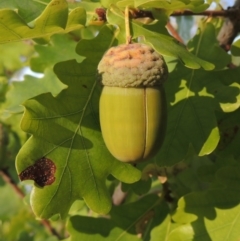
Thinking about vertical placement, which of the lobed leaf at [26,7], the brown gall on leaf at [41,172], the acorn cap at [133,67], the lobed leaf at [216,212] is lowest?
the lobed leaf at [216,212]

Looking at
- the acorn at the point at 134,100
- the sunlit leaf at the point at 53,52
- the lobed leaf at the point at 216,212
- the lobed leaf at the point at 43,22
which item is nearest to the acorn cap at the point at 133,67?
the acorn at the point at 134,100

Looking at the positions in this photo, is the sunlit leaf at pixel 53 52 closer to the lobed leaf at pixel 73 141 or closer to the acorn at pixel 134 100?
the lobed leaf at pixel 73 141

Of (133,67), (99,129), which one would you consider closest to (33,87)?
(99,129)

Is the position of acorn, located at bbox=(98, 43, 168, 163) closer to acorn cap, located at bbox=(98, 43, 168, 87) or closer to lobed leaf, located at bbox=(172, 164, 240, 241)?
acorn cap, located at bbox=(98, 43, 168, 87)

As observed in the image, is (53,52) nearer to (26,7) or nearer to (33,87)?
(33,87)

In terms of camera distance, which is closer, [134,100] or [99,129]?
[134,100]

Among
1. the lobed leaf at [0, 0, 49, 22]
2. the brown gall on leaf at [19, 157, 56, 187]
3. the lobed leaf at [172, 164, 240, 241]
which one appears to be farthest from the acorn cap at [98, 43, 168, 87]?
the lobed leaf at [172, 164, 240, 241]

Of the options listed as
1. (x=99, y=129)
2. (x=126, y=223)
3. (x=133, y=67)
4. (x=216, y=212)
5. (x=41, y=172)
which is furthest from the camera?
(x=126, y=223)

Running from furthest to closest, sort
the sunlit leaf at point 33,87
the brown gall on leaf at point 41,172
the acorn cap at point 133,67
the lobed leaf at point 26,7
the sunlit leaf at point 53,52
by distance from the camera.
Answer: the sunlit leaf at point 53,52
the sunlit leaf at point 33,87
the lobed leaf at point 26,7
the brown gall on leaf at point 41,172
the acorn cap at point 133,67
